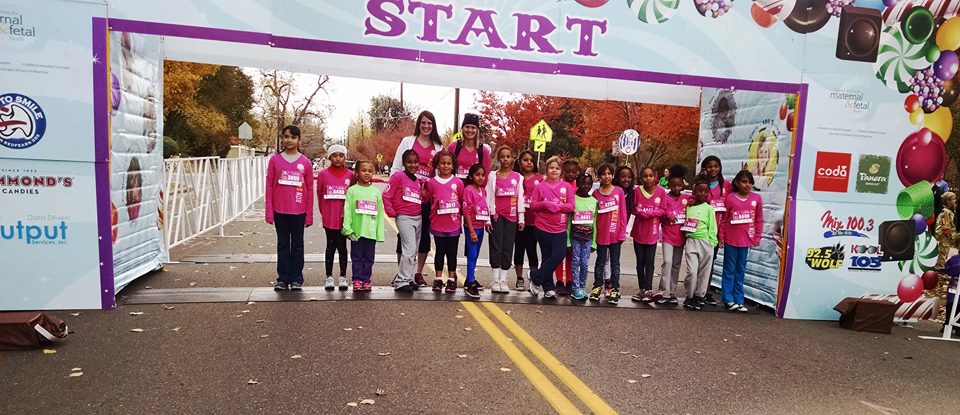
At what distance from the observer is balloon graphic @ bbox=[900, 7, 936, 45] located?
22.2 feet

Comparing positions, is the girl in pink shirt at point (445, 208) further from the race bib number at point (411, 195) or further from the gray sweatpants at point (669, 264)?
the gray sweatpants at point (669, 264)

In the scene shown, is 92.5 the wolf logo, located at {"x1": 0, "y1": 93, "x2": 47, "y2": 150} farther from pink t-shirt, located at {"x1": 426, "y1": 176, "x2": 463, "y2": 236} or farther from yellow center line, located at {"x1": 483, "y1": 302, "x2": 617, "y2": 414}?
yellow center line, located at {"x1": 483, "y1": 302, "x2": 617, "y2": 414}

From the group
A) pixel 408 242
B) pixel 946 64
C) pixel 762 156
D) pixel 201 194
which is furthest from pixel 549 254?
pixel 201 194

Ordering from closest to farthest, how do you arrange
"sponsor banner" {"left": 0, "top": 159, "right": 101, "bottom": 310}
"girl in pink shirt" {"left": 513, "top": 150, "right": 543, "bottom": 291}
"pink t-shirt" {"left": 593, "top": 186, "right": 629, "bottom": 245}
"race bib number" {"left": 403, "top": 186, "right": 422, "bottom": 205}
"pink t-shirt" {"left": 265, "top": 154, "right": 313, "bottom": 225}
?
"sponsor banner" {"left": 0, "top": 159, "right": 101, "bottom": 310}
"pink t-shirt" {"left": 265, "top": 154, "right": 313, "bottom": 225}
"race bib number" {"left": 403, "top": 186, "right": 422, "bottom": 205}
"pink t-shirt" {"left": 593, "top": 186, "right": 629, "bottom": 245}
"girl in pink shirt" {"left": 513, "top": 150, "right": 543, "bottom": 291}

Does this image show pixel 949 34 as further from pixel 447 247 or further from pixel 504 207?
pixel 447 247

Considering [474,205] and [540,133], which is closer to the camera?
[474,205]

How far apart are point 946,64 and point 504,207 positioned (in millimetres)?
5263

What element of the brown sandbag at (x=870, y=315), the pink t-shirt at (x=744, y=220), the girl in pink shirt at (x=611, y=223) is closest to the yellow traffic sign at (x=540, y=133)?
the girl in pink shirt at (x=611, y=223)

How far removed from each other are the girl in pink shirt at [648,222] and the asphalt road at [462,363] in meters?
0.57

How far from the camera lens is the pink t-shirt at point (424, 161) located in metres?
7.24

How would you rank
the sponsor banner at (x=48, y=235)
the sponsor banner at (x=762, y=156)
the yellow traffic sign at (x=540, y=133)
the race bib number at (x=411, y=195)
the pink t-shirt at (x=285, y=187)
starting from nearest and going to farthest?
the sponsor banner at (x=48, y=235) < the pink t-shirt at (x=285, y=187) < the race bib number at (x=411, y=195) < the sponsor banner at (x=762, y=156) < the yellow traffic sign at (x=540, y=133)

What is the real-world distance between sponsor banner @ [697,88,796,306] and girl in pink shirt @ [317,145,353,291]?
16.7 feet

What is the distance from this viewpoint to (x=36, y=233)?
561cm

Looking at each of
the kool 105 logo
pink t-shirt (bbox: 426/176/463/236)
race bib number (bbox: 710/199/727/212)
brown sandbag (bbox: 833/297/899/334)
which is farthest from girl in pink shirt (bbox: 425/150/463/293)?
the kool 105 logo
